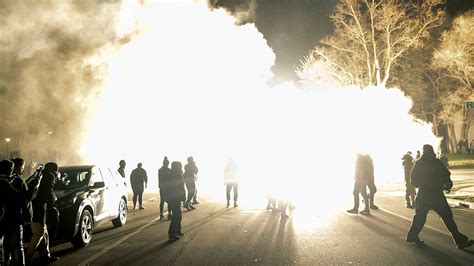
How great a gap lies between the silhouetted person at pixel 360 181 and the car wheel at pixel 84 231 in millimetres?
7154

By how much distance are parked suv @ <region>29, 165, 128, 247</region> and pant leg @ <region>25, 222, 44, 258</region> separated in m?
0.76

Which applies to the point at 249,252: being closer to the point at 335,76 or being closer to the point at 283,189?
the point at 283,189

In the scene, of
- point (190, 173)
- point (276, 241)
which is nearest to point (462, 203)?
point (276, 241)

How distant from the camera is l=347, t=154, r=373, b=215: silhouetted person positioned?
12.0 m

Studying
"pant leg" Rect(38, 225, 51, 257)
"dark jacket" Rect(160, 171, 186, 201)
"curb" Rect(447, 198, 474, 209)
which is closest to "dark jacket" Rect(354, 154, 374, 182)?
→ "curb" Rect(447, 198, 474, 209)

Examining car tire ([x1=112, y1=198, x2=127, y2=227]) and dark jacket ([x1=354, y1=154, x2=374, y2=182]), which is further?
dark jacket ([x1=354, y1=154, x2=374, y2=182])

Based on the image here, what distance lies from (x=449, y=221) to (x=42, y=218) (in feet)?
23.2

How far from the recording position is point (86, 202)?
8.38 meters

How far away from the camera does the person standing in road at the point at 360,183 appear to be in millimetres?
11945

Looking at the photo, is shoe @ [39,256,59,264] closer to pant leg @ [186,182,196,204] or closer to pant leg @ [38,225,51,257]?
pant leg @ [38,225,51,257]

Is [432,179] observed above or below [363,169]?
below

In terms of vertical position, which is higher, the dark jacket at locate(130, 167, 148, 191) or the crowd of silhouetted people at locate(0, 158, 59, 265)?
the dark jacket at locate(130, 167, 148, 191)

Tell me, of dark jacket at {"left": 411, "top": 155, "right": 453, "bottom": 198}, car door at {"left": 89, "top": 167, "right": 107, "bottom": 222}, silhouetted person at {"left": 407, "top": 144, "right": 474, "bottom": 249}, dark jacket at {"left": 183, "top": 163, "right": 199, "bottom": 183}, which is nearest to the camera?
silhouetted person at {"left": 407, "top": 144, "right": 474, "bottom": 249}

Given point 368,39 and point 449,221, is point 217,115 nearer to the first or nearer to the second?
point 368,39
